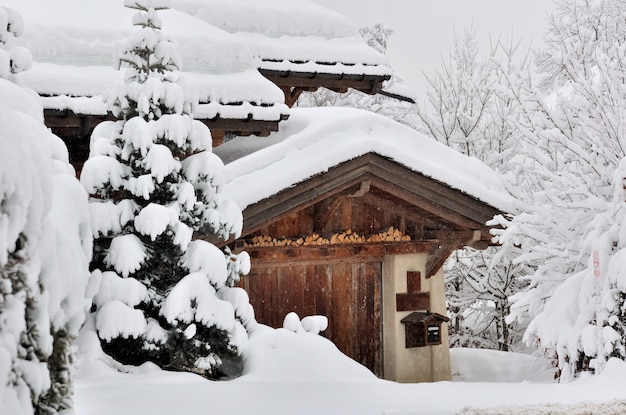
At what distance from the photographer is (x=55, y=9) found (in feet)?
37.6

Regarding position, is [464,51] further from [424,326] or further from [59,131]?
[59,131]

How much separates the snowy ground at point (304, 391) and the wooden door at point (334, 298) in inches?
108

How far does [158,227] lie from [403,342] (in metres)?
5.46

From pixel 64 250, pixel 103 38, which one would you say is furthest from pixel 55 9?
pixel 64 250

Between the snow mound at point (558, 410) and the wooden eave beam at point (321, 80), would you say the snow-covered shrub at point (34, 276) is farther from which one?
the wooden eave beam at point (321, 80)

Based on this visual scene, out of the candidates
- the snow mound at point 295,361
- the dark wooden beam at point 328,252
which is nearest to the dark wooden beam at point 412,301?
the dark wooden beam at point 328,252

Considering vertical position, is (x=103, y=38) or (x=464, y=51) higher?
(x=464, y=51)

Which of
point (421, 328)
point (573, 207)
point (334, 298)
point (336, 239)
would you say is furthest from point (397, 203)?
point (573, 207)

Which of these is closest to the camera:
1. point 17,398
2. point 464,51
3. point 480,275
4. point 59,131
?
point 17,398

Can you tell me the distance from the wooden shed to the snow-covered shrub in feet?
22.2

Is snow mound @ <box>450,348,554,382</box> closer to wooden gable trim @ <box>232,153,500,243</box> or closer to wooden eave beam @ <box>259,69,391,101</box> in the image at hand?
wooden gable trim @ <box>232,153,500,243</box>

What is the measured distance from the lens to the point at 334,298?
11.7 m

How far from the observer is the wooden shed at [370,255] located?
432 inches

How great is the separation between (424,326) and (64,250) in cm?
872
